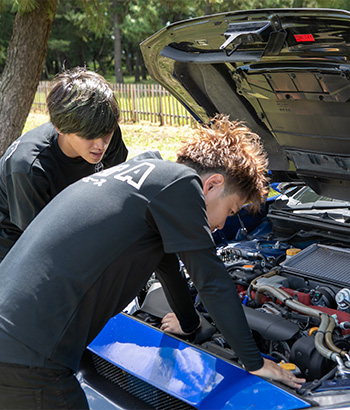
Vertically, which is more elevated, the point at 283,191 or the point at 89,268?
the point at 89,268

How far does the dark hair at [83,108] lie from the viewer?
206 centimetres

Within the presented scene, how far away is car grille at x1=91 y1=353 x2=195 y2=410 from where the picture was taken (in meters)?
1.87

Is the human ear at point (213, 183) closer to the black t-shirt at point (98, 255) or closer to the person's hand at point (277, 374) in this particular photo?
the black t-shirt at point (98, 255)

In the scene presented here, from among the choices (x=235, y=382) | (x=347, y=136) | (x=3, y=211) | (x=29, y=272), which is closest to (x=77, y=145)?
(x=3, y=211)

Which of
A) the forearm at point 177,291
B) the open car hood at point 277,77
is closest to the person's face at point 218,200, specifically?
the forearm at point 177,291

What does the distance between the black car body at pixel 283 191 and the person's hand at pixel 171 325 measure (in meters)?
0.06

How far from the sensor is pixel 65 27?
104 ft

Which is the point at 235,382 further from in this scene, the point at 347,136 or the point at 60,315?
the point at 347,136

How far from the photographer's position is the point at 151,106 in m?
14.1

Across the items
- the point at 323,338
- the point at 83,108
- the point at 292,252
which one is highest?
the point at 83,108

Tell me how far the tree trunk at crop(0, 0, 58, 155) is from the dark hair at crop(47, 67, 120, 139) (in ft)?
13.0

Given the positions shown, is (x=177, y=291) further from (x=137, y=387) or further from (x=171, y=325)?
(x=137, y=387)

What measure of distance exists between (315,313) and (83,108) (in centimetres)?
135

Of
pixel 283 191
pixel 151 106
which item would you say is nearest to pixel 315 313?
pixel 283 191
